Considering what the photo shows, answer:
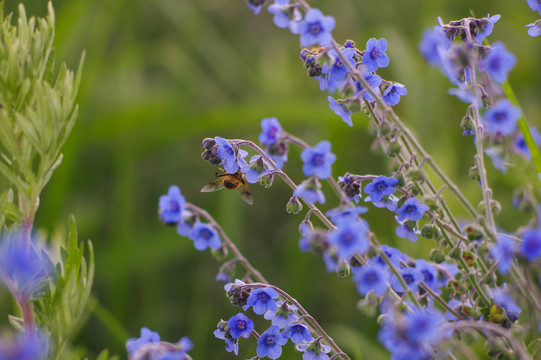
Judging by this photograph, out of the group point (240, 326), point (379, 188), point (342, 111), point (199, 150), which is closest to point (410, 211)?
point (379, 188)

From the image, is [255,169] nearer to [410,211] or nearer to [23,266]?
[410,211]

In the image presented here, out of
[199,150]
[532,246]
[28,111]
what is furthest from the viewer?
[199,150]

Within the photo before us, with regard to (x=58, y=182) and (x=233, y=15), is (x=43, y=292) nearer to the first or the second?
(x=58, y=182)

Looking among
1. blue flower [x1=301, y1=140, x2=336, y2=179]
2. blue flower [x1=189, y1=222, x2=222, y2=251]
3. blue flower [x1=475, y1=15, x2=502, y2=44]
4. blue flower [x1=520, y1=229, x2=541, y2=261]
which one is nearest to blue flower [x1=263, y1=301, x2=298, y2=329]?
blue flower [x1=189, y1=222, x2=222, y2=251]

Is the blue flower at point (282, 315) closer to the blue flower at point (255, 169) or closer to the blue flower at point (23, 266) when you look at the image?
the blue flower at point (255, 169)

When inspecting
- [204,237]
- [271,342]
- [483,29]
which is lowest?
[271,342]

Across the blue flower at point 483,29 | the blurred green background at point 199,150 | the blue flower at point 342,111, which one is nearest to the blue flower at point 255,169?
the blue flower at point 342,111

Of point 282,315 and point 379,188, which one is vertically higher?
point 379,188
